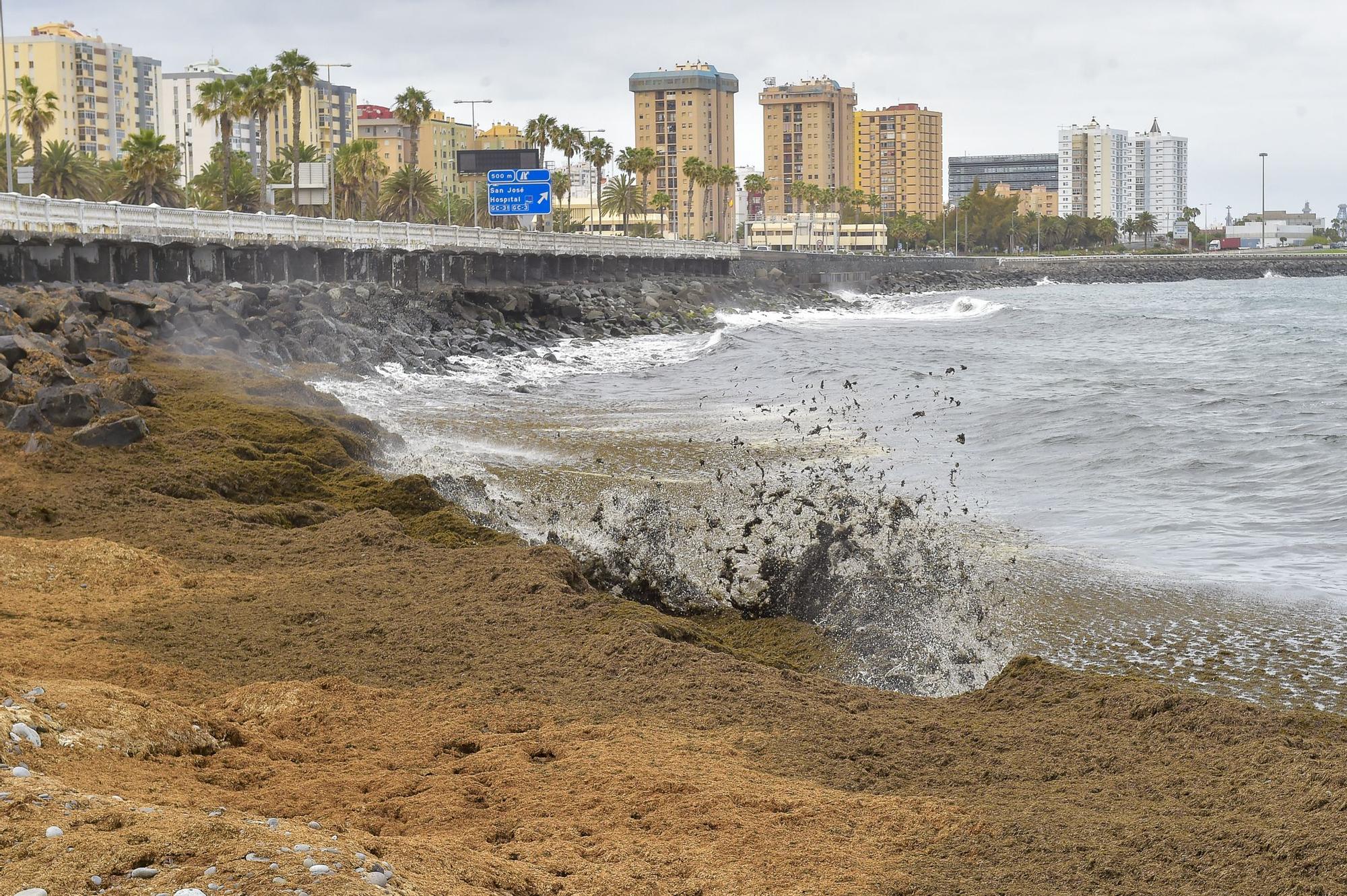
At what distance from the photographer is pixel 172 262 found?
28891mm

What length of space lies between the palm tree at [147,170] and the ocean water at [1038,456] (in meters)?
31.7

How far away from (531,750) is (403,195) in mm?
83305

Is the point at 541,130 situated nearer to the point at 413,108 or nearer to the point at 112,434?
the point at 413,108

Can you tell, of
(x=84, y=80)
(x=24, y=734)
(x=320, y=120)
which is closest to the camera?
(x=24, y=734)

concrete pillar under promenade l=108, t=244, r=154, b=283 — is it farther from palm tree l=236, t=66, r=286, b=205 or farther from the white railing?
palm tree l=236, t=66, r=286, b=205

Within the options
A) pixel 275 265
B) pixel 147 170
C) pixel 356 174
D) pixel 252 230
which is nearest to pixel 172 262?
pixel 252 230

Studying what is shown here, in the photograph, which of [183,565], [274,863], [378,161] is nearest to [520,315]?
[183,565]

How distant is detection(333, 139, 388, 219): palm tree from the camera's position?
7800 centimetres

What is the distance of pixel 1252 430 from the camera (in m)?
21.4

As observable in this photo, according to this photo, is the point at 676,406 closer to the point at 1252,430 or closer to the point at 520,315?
the point at 1252,430

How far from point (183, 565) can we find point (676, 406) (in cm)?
1575

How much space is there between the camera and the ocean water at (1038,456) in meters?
9.90

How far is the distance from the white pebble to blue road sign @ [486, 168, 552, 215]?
184 feet

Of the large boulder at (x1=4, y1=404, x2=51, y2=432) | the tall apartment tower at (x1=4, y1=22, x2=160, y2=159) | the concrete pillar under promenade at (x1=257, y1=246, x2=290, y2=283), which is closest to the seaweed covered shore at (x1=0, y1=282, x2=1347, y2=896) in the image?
the large boulder at (x1=4, y1=404, x2=51, y2=432)
